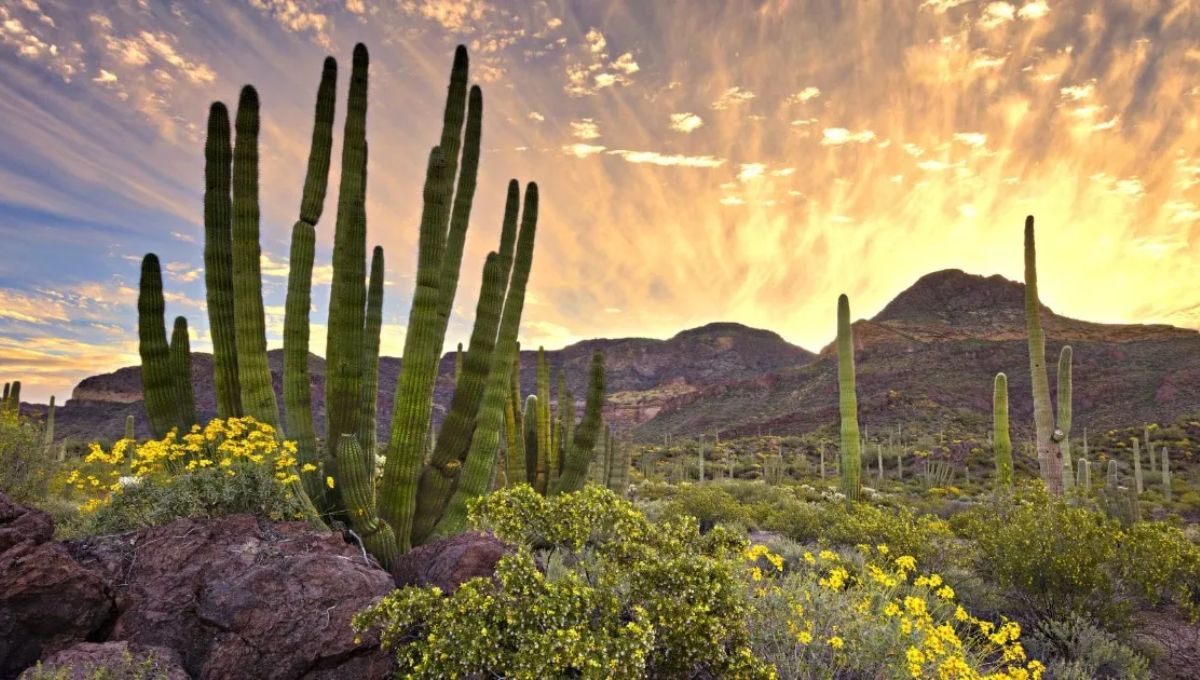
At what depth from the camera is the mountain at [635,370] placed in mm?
72625

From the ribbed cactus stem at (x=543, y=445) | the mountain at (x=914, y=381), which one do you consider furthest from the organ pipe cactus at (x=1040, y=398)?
the mountain at (x=914, y=381)

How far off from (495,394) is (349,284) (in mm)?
2226

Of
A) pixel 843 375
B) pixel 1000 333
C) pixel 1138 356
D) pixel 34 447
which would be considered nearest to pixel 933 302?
pixel 1000 333

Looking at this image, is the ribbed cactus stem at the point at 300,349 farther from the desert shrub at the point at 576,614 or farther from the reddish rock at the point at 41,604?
the desert shrub at the point at 576,614

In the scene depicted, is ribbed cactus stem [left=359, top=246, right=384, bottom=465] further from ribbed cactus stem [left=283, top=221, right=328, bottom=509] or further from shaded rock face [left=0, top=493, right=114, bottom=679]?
shaded rock face [left=0, top=493, right=114, bottom=679]

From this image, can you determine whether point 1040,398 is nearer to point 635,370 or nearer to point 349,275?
point 349,275

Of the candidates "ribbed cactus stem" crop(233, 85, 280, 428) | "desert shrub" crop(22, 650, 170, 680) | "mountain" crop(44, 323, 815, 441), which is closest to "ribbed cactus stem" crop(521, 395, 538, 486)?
"ribbed cactus stem" crop(233, 85, 280, 428)

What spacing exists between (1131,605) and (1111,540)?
3.44ft

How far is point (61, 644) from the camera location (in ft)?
14.8

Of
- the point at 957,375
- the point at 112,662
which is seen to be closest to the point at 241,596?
the point at 112,662

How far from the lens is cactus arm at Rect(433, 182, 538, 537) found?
7.63 m

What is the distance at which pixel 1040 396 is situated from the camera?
48.9ft

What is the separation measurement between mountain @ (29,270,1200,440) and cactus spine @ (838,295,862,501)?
37.1 m

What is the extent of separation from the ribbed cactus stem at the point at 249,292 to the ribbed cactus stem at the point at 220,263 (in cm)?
23
